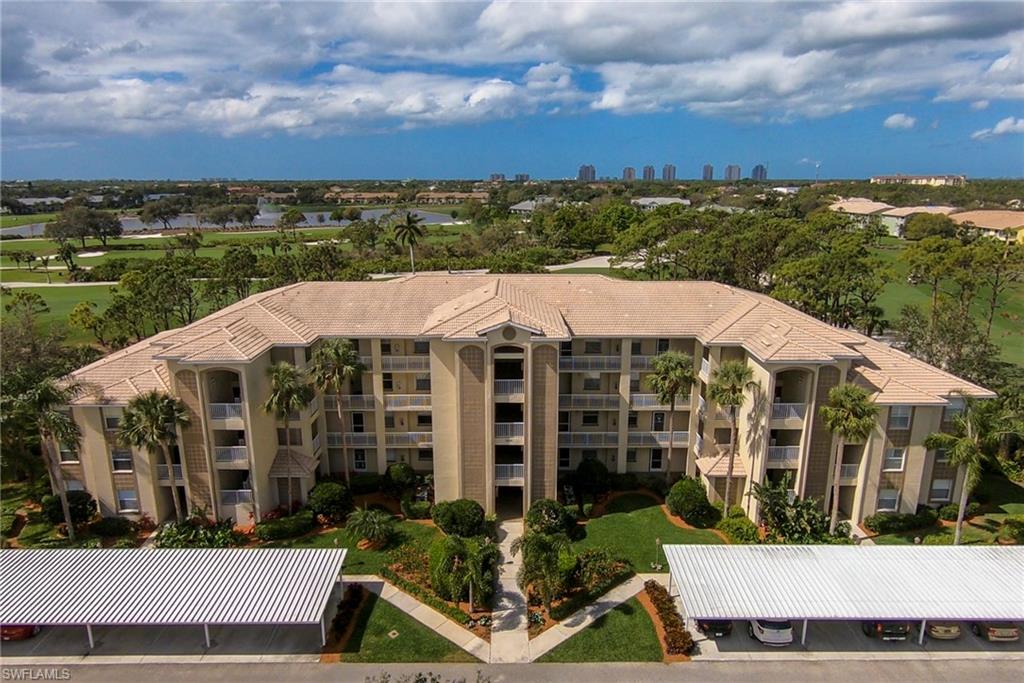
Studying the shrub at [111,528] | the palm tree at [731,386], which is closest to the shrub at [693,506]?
the palm tree at [731,386]

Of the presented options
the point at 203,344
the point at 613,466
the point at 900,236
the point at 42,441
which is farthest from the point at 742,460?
the point at 900,236

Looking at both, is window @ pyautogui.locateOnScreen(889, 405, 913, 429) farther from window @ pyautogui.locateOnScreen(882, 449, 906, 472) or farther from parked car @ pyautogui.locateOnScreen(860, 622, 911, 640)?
parked car @ pyautogui.locateOnScreen(860, 622, 911, 640)

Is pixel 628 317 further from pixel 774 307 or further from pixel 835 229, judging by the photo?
pixel 835 229

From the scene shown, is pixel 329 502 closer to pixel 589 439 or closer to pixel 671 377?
pixel 589 439

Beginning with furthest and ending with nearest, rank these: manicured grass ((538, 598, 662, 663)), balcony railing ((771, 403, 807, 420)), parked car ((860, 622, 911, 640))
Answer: balcony railing ((771, 403, 807, 420)), parked car ((860, 622, 911, 640)), manicured grass ((538, 598, 662, 663))

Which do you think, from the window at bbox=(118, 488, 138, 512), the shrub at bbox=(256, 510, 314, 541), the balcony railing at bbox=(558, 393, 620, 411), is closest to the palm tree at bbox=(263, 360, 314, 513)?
the shrub at bbox=(256, 510, 314, 541)

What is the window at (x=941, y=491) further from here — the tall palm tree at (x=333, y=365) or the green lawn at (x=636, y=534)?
the tall palm tree at (x=333, y=365)
